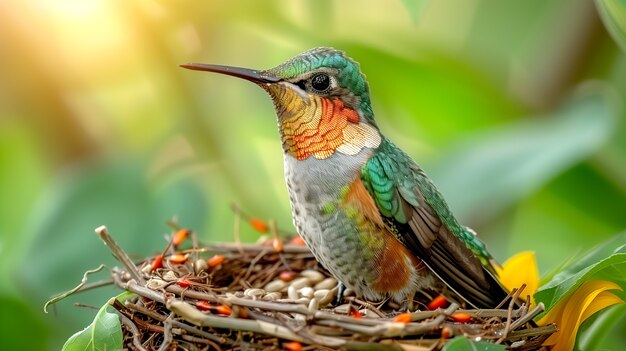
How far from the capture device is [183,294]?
2.08m

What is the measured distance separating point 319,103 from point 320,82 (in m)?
0.05

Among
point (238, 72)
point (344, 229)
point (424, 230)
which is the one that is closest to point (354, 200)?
point (344, 229)

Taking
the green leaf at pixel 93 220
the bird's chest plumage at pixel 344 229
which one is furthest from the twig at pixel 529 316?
the green leaf at pixel 93 220

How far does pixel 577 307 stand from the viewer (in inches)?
83.8

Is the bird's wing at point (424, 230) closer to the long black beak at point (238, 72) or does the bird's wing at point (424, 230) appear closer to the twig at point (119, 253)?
the long black beak at point (238, 72)

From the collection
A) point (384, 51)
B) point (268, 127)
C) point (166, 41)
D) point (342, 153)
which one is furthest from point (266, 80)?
point (268, 127)

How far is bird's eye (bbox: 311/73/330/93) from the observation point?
90.7 inches

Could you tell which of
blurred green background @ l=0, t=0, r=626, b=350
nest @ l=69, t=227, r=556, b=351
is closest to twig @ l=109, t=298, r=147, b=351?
nest @ l=69, t=227, r=556, b=351

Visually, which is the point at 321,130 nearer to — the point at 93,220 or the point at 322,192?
the point at 322,192

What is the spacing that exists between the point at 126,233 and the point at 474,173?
4.10ft

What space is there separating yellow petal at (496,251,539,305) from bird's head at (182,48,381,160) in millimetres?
451

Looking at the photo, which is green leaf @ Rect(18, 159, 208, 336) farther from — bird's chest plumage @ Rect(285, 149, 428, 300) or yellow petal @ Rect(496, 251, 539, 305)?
yellow petal @ Rect(496, 251, 539, 305)

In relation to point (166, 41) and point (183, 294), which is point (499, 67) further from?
point (183, 294)

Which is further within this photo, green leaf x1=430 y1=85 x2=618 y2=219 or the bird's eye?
green leaf x1=430 y1=85 x2=618 y2=219
